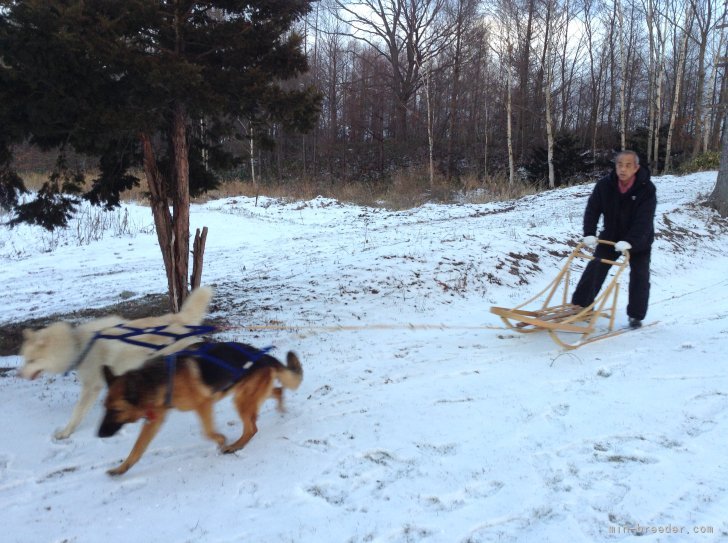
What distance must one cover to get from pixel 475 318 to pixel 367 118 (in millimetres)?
32355

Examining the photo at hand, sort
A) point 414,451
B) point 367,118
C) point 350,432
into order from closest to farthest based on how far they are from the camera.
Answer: point 414,451 < point 350,432 < point 367,118

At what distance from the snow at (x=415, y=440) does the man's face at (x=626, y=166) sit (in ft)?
5.72

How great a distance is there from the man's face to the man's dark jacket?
11cm

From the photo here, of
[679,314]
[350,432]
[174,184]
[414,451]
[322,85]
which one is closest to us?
[414,451]

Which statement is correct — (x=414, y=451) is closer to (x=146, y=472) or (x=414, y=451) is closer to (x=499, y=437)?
(x=499, y=437)

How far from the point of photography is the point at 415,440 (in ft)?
10.9

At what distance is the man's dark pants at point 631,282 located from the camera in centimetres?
541

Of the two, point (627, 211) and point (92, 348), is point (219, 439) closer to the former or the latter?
point (92, 348)

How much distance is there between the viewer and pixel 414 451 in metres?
3.18

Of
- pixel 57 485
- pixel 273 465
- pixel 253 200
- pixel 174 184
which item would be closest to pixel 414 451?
pixel 273 465

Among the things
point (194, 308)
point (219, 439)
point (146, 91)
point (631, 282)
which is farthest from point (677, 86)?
point (219, 439)

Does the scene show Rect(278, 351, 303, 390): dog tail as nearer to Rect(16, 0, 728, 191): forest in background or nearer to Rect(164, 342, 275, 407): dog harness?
Rect(164, 342, 275, 407): dog harness

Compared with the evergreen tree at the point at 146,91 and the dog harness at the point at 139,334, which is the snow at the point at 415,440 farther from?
the evergreen tree at the point at 146,91

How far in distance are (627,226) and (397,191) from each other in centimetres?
2035
